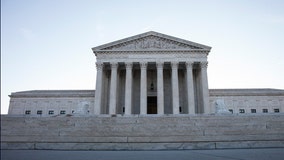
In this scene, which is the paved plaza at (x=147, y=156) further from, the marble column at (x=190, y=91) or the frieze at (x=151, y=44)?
the frieze at (x=151, y=44)

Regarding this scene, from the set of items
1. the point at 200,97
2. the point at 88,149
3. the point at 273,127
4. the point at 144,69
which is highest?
the point at 144,69

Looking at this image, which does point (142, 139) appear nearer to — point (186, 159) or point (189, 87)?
point (186, 159)

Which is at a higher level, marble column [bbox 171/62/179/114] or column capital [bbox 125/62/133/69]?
column capital [bbox 125/62/133/69]

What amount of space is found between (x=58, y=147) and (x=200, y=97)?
2848 centimetres

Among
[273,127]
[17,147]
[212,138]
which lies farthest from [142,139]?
[273,127]

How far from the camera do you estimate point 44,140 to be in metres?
12.0

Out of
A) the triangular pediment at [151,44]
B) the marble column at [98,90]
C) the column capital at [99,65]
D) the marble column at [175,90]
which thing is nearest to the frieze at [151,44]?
the triangular pediment at [151,44]

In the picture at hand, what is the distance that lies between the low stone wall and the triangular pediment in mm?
20718

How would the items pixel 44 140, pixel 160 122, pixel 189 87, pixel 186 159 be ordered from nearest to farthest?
pixel 186 159
pixel 44 140
pixel 160 122
pixel 189 87

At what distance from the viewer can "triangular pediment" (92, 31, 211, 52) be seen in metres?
35.9

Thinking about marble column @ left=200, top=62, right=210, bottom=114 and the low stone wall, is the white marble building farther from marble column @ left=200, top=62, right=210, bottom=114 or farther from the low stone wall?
the low stone wall

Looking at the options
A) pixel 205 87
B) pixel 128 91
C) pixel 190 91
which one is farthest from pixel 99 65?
pixel 205 87

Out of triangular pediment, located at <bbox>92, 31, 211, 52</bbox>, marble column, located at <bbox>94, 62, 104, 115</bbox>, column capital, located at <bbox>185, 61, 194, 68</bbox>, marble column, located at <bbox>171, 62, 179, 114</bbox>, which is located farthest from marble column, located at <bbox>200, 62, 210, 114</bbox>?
marble column, located at <bbox>94, 62, 104, 115</bbox>

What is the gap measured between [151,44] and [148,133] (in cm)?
2492
